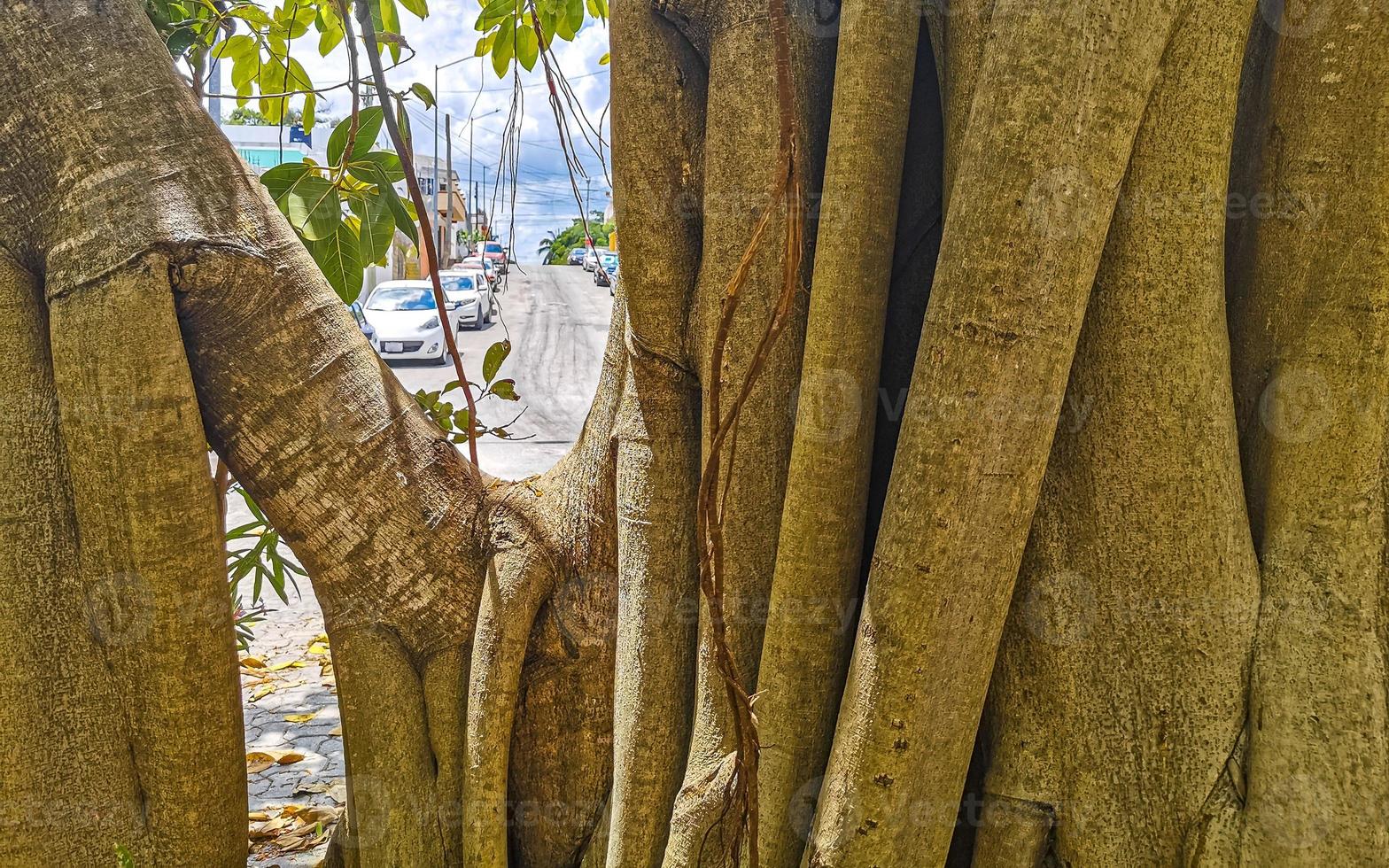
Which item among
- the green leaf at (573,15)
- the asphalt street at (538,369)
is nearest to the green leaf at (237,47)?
the green leaf at (573,15)

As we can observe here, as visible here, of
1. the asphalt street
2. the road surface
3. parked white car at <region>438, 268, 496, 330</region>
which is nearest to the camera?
the road surface

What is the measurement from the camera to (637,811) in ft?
6.01

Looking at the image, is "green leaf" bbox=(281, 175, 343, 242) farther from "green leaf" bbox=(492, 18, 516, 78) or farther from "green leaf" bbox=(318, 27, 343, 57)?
"green leaf" bbox=(318, 27, 343, 57)

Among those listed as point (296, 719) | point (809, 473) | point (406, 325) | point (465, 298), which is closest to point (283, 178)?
point (809, 473)

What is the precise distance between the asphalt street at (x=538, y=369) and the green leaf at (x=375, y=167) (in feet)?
3.21

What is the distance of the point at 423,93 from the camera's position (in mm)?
2430

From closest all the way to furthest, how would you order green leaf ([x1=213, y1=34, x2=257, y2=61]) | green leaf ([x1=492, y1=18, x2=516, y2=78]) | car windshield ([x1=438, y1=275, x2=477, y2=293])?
green leaf ([x1=492, y1=18, x2=516, y2=78])
green leaf ([x1=213, y1=34, x2=257, y2=61])
car windshield ([x1=438, y1=275, x2=477, y2=293])

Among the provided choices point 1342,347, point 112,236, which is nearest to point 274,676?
point 112,236

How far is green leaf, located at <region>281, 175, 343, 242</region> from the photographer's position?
2.29 metres

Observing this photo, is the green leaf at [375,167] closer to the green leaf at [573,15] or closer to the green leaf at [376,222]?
the green leaf at [376,222]

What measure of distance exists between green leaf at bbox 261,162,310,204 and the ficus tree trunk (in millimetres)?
333

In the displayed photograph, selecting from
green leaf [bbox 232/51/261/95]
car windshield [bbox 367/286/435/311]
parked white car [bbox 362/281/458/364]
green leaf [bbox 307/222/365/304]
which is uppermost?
green leaf [bbox 232/51/261/95]

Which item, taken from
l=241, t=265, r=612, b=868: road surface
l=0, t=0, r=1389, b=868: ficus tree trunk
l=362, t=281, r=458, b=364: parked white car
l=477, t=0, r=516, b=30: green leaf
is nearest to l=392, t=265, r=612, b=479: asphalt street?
l=241, t=265, r=612, b=868: road surface

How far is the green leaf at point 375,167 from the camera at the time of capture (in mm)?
2326
